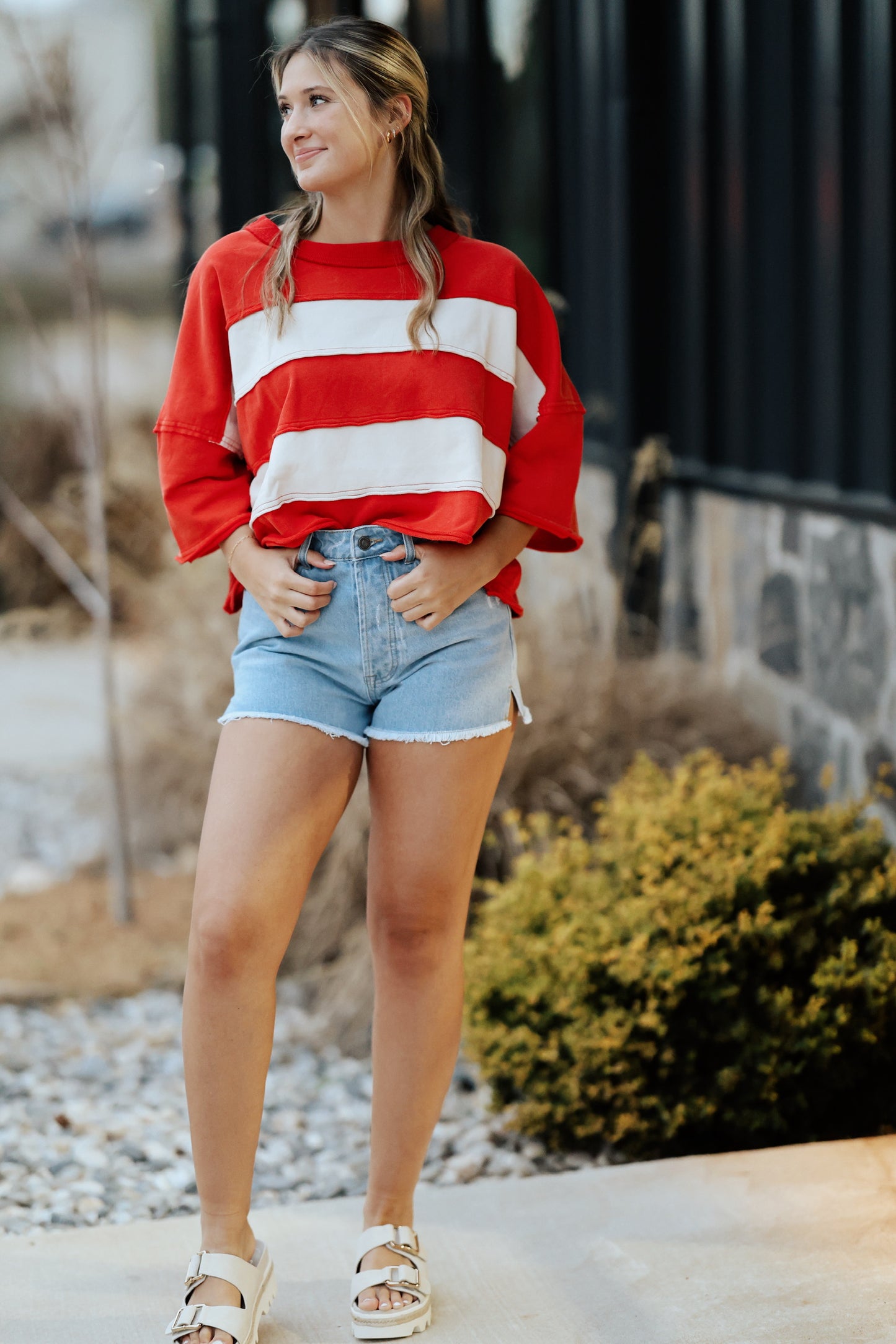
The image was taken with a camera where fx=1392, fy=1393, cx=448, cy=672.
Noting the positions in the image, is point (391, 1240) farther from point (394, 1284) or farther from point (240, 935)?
point (240, 935)

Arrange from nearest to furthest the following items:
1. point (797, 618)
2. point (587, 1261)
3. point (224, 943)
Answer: point (224, 943) → point (587, 1261) → point (797, 618)

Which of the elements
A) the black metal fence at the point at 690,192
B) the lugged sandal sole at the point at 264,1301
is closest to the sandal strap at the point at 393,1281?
the lugged sandal sole at the point at 264,1301

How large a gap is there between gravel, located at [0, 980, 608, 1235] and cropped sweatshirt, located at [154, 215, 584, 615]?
1.39 metres

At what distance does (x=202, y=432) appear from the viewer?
72.7 inches

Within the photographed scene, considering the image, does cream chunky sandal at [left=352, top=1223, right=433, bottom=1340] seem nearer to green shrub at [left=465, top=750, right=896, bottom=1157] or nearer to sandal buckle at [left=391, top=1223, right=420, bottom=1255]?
sandal buckle at [left=391, top=1223, right=420, bottom=1255]

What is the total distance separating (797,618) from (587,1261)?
2247mm

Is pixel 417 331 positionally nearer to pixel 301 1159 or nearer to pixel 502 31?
pixel 301 1159

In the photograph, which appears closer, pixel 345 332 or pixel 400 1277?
pixel 345 332

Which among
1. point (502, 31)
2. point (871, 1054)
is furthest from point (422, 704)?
point (502, 31)

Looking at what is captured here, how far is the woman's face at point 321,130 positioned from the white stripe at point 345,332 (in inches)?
6.3

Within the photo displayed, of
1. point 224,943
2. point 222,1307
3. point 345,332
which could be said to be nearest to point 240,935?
point 224,943

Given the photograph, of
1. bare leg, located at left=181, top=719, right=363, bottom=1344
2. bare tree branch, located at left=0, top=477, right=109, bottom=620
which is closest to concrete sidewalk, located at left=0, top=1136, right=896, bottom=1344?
bare leg, located at left=181, top=719, right=363, bottom=1344

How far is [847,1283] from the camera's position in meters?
2.04

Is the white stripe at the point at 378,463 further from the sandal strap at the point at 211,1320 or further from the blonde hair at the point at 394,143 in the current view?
the sandal strap at the point at 211,1320
